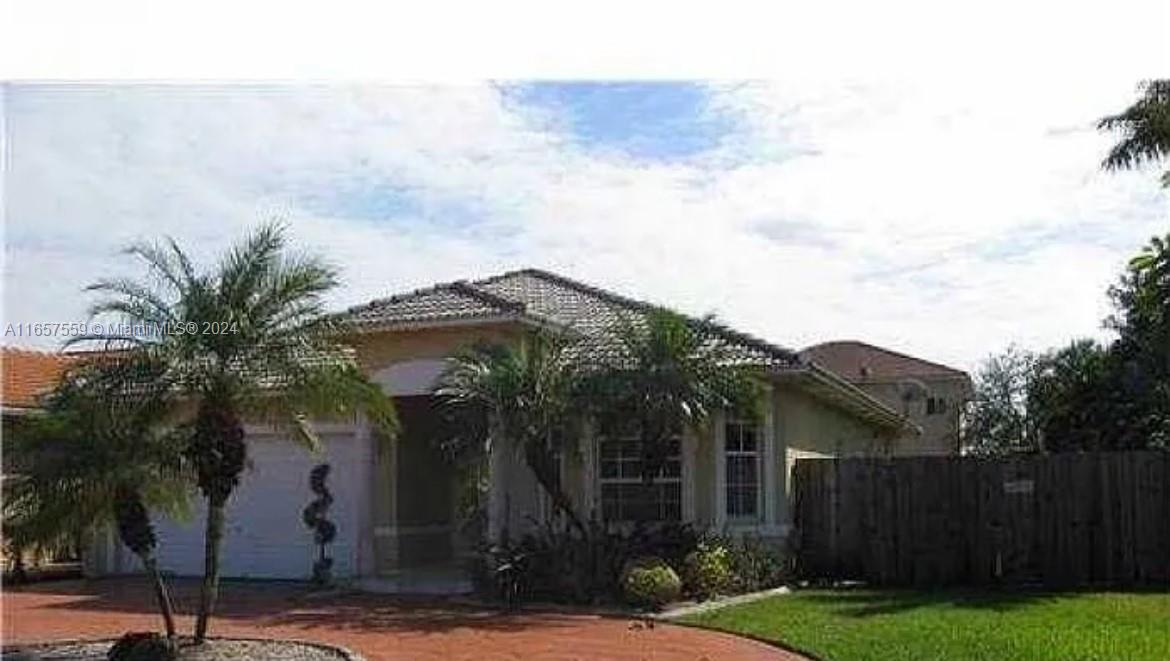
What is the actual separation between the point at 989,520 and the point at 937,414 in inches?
1190

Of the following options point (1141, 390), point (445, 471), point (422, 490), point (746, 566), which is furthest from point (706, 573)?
point (1141, 390)

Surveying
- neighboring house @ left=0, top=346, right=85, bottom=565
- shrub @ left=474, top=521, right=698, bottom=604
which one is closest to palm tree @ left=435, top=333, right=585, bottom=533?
shrub @ left=474, top=521, right=698, bottom=604

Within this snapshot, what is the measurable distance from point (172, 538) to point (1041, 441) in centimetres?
2754

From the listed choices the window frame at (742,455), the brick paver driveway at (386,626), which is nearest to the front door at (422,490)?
the brick paver driveway at (386,626)

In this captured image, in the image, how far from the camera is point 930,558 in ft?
63.4

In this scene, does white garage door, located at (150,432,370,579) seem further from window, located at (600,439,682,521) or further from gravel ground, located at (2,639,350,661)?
gravel ground, located at (2,639,350,661)

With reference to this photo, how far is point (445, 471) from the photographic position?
Result: 2192cm

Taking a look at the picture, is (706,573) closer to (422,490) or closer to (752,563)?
(752,563)

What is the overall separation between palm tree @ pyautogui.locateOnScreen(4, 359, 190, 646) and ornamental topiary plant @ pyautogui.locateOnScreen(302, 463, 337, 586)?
6.58 m

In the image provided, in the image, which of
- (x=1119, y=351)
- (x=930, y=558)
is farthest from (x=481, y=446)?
(x=1119, y=351)

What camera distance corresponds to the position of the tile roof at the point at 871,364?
163 ft

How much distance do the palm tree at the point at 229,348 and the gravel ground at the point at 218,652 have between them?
338 millimetres

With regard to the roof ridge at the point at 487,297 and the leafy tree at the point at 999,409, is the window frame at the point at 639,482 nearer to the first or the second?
the roof ridge at the point at 487,297

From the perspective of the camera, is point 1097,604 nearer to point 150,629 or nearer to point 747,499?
point 747,499
